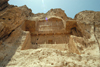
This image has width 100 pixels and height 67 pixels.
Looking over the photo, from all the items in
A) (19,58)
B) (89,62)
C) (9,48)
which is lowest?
(89,62)

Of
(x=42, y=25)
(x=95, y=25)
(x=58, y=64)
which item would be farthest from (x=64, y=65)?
(x=42, y=25)

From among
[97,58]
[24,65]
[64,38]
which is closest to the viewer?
[24,65]

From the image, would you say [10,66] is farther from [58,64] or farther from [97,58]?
[97,58]

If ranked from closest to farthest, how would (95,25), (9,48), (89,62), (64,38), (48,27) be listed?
(89,62), (9,48), (95,25), (64,38), (48,27)

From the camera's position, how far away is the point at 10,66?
9.02 ft

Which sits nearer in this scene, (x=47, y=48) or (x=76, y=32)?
(x=47, y=48)

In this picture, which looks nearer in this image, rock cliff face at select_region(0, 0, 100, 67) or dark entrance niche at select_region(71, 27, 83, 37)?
rock cliff face at select_region(0, 0, 100, 67)

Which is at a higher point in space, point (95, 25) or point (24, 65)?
point (95, 25)

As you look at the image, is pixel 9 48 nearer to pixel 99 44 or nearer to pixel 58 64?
pixel 58 64

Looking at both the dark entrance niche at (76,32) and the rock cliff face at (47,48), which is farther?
the dark entrance niche at (76,32)

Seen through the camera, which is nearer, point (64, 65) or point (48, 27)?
point (64, 65)

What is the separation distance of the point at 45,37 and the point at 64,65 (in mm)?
5222

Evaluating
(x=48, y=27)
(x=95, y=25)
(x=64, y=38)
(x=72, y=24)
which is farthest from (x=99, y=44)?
(x=48, y=27)

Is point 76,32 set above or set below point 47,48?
above
